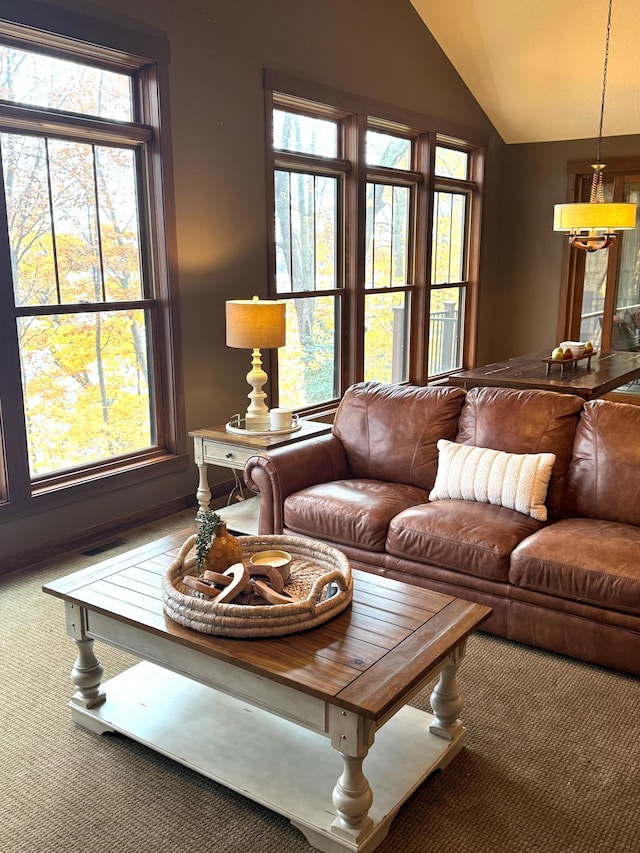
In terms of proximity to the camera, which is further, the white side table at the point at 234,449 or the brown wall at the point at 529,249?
the brown wall at the point at 529,249

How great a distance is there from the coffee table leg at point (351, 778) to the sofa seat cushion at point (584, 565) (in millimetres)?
1137

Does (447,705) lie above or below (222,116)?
below

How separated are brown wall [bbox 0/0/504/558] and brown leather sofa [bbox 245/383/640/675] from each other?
3.38ft

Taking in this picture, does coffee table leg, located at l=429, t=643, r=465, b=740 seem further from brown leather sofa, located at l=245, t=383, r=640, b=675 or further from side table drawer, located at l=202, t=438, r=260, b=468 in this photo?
side table drawer, located at l=202, t=438, r=260, b=468

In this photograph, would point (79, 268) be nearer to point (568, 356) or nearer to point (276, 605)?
point (276, 605)

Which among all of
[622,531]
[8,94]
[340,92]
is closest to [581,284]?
[340,92]

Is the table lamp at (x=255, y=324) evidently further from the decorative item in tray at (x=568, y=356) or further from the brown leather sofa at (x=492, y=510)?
the decorative item in tray at (x=568, y=356)

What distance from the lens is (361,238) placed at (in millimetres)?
5586

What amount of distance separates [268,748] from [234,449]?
1.90 metres

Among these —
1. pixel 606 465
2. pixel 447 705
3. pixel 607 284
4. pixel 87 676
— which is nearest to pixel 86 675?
pixel 87 676

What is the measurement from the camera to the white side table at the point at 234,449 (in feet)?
12.5

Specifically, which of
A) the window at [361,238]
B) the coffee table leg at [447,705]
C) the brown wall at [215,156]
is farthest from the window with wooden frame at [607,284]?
the coffee table leg at [447,705]

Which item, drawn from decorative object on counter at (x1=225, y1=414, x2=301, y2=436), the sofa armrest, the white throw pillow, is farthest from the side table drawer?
the white throw pillow

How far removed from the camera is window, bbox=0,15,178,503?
3461 millimetres
